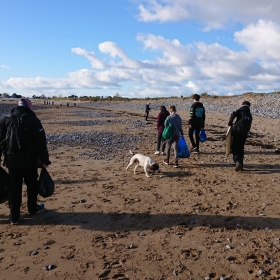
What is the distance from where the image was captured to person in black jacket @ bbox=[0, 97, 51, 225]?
5438 mm

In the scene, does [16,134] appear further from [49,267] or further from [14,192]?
[49,267]

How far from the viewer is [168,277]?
408 centimetres

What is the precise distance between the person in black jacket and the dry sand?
61 centimetres

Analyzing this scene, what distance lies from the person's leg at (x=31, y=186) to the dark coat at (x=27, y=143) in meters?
0.21

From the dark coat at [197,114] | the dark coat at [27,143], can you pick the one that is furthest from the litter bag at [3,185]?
the dark coat at [197,114]

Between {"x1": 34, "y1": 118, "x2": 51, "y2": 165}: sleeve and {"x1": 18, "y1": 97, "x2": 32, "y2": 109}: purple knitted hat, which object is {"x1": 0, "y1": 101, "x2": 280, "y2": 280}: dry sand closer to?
{"x1": 34, "y1": 118, "x2": 51, "y2": 165}: sleeve

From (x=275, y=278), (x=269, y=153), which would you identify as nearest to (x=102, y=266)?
(x=275, y=278)

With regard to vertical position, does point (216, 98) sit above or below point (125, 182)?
above

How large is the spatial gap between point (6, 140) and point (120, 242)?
2.72 m

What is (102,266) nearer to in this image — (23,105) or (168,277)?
(168,277)

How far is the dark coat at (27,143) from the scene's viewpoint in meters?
5.46

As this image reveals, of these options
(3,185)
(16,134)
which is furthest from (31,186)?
(16,134)

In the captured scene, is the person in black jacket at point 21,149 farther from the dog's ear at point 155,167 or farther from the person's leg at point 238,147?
the person's leg at point 238,147

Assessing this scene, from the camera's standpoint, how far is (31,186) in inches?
233
